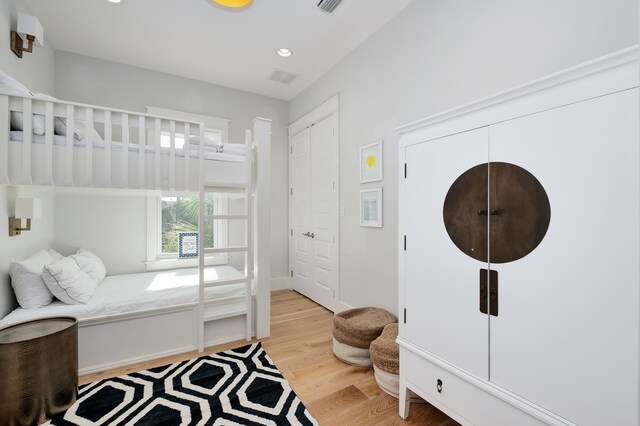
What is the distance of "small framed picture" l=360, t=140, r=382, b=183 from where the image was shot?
8.68 ft

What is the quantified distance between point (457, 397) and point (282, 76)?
141 inches

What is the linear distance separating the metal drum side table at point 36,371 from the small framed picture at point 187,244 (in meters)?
1.95

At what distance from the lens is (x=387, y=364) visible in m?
1.81

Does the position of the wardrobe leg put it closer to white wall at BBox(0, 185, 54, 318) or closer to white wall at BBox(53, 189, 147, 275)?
white wall at BBox(0, 185, 54, 318)

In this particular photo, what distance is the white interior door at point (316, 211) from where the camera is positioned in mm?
3344

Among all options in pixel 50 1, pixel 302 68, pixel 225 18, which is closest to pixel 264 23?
pixel 225 18

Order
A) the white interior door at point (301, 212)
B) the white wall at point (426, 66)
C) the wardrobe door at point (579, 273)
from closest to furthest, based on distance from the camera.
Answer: the wardrobe door at point (579, 273)
the white wall at point (426, 66)
the white interior door at point (301, 212)

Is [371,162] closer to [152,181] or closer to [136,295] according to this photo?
[152,181]

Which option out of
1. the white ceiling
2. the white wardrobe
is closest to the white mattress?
the white wardrobe

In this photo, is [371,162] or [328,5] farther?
[371,162]

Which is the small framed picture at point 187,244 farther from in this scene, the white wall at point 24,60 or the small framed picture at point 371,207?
the small framed picture at point 371,207

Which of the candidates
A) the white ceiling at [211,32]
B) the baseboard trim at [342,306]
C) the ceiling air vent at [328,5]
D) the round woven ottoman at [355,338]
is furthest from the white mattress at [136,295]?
the ceiling air vent at [328,5]

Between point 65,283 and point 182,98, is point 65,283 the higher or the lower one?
the lower one

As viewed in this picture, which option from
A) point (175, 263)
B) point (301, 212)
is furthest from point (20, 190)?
point (301, 212)
